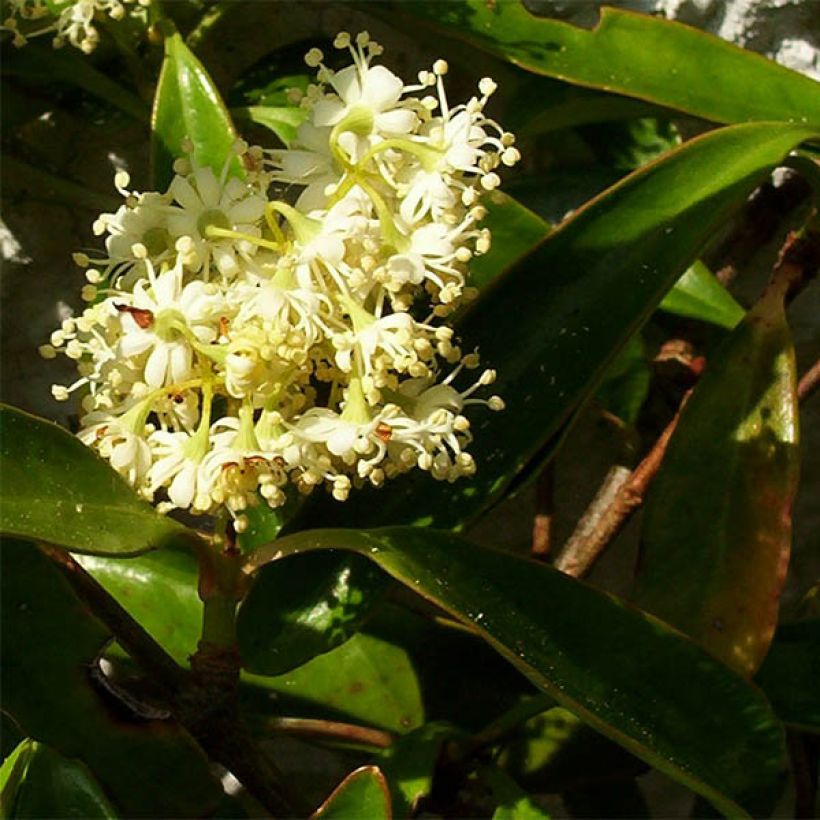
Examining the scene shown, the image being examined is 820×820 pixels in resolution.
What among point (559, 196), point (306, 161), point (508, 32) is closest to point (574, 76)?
point (508, 32)

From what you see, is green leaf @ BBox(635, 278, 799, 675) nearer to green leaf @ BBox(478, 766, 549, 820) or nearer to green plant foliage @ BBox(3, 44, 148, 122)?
green leaf @ BBox(478, 766, 549, 820)

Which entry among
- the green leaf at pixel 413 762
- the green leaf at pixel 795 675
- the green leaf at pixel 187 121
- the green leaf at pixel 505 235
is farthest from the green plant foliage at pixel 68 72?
the green leaf at pixel 795 675

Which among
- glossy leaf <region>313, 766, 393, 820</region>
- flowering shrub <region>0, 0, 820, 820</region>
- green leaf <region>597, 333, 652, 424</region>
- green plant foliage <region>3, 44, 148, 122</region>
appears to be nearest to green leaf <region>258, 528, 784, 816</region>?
flowering shrub <region>0, 0, 820, 820</region>

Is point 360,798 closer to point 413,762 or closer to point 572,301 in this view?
point 413,762

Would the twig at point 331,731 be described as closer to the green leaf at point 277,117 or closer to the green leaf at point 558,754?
the green leaf at point 558,754

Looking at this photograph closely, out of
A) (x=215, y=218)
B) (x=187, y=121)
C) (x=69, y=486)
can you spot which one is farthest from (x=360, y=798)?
(x=187, y=121)

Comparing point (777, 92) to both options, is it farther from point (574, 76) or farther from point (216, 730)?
point (216, 730)
